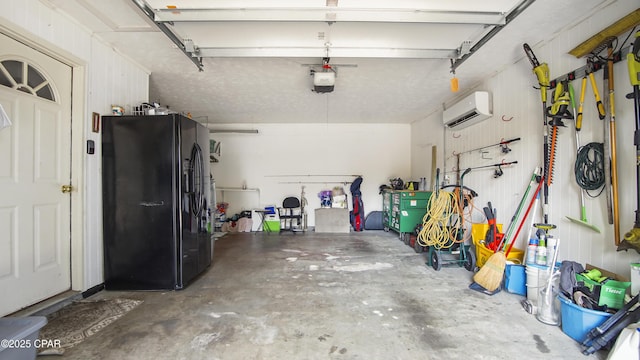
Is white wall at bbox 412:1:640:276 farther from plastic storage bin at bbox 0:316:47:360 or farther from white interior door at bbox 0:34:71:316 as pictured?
white interior door at bbox 0:34:71:316

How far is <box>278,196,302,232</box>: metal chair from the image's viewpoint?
618cm

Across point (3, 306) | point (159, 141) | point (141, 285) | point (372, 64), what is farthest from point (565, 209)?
point (3, 306)

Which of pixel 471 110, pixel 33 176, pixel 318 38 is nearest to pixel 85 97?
pixel 33 176

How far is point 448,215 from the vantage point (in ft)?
11.7

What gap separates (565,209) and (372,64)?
2.59 m

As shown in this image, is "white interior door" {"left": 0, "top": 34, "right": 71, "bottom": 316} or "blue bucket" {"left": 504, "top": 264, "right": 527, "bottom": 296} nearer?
"white interior door" {"left": 0, "top": 34, "right": 71, "bottom": 316}

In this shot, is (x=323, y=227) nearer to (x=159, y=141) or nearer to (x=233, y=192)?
(x=233, y=192)

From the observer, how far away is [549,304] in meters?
2.05

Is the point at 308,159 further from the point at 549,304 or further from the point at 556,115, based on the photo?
the point at 549,304

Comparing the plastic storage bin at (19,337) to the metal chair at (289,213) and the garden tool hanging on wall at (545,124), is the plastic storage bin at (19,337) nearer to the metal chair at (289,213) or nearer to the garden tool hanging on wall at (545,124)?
the garden tool hanging on wall at (545,124)

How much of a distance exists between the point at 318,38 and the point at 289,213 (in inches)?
180

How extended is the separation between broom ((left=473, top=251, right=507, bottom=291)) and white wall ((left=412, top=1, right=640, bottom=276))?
527 mm

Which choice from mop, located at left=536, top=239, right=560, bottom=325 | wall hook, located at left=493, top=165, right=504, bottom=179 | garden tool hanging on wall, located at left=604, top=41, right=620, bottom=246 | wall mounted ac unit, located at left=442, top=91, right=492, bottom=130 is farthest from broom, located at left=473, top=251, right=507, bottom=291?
wall mounted ac unit, located at left=442, top=91, right=492, bottom=130

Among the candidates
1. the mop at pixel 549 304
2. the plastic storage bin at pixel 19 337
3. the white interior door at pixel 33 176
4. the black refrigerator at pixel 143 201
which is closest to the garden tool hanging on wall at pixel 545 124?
the mop at pixel 549 304
